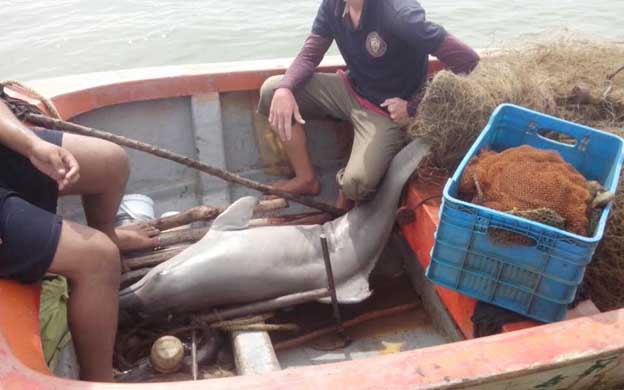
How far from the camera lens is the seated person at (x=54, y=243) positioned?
2.34 metres

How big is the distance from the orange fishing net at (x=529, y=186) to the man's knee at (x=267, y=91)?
1.88 m

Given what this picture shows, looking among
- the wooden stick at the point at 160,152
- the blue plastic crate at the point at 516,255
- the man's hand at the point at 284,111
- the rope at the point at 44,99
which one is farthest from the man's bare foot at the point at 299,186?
the blue plastic crate at the point at 516,255

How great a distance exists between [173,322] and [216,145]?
164 cm

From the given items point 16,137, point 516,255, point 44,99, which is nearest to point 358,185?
point 516,255

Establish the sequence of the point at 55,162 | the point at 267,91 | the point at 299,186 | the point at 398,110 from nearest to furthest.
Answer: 1. the point at 55,162
2. the point at 398,110
3. the point at 267,91
4. the point at 299,186

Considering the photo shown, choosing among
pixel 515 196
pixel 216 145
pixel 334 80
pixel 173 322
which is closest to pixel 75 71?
pixel 216 145

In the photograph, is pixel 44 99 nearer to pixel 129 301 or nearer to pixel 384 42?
pixel 129 301

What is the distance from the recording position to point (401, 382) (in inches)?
77.7

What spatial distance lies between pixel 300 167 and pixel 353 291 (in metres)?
1.24

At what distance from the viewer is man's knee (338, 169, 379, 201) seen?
3.47 m

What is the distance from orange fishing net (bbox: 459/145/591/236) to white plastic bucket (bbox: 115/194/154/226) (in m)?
2.32

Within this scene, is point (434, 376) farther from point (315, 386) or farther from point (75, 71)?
point (75, 71)

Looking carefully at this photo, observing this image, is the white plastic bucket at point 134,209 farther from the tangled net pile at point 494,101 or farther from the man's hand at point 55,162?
the tangled net pile at point 494,101

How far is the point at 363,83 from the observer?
399 centimetres
